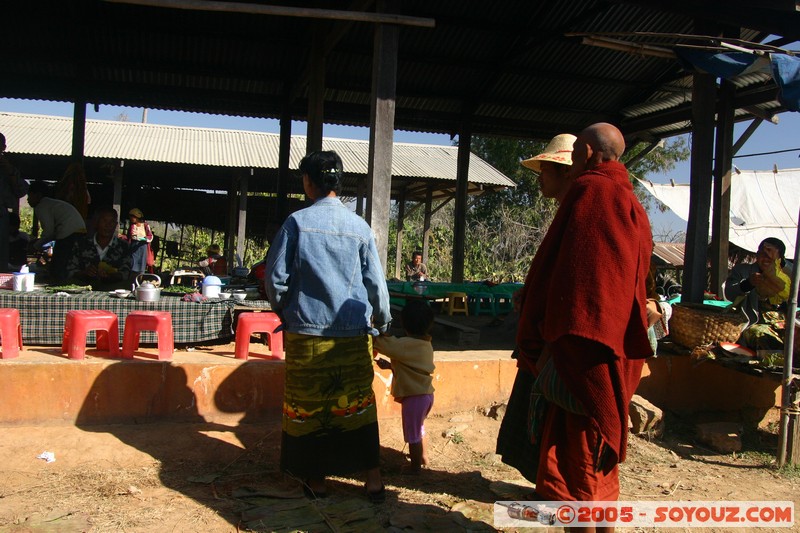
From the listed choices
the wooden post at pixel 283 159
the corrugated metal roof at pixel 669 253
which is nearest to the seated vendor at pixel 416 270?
the wooden post at pixel 283 159

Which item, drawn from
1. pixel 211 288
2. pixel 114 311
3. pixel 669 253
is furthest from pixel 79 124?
pixel 669 253

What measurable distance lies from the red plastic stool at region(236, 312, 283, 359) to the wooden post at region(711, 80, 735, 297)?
619 cm

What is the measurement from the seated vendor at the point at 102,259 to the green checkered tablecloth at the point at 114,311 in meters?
0.98

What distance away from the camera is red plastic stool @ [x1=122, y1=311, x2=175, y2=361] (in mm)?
4270

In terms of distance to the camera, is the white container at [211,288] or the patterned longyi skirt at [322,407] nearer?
the patterned longyi skirt at [322,407]

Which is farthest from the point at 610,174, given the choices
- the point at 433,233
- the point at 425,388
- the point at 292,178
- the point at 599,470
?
the point at 433,233

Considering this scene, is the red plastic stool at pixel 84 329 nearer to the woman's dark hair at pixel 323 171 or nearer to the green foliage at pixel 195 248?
the woman's dark hair at pixel 323 171

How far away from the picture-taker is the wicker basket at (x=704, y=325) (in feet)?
16.9

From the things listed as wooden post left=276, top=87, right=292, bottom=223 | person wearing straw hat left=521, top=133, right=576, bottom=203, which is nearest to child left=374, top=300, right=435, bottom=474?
person wearing straw hat left=521, top=133, right=576, bottom=203

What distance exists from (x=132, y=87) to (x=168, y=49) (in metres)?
1.19

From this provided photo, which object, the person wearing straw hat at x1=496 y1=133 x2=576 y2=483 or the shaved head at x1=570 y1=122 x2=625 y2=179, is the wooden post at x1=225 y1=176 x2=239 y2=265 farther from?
the shaved head at x1=570 y1=122 x2=625 y2=179

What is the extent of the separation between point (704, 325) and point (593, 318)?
3598mm

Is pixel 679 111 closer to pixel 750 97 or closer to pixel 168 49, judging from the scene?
pixel 750 97

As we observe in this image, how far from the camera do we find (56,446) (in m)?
3.67
